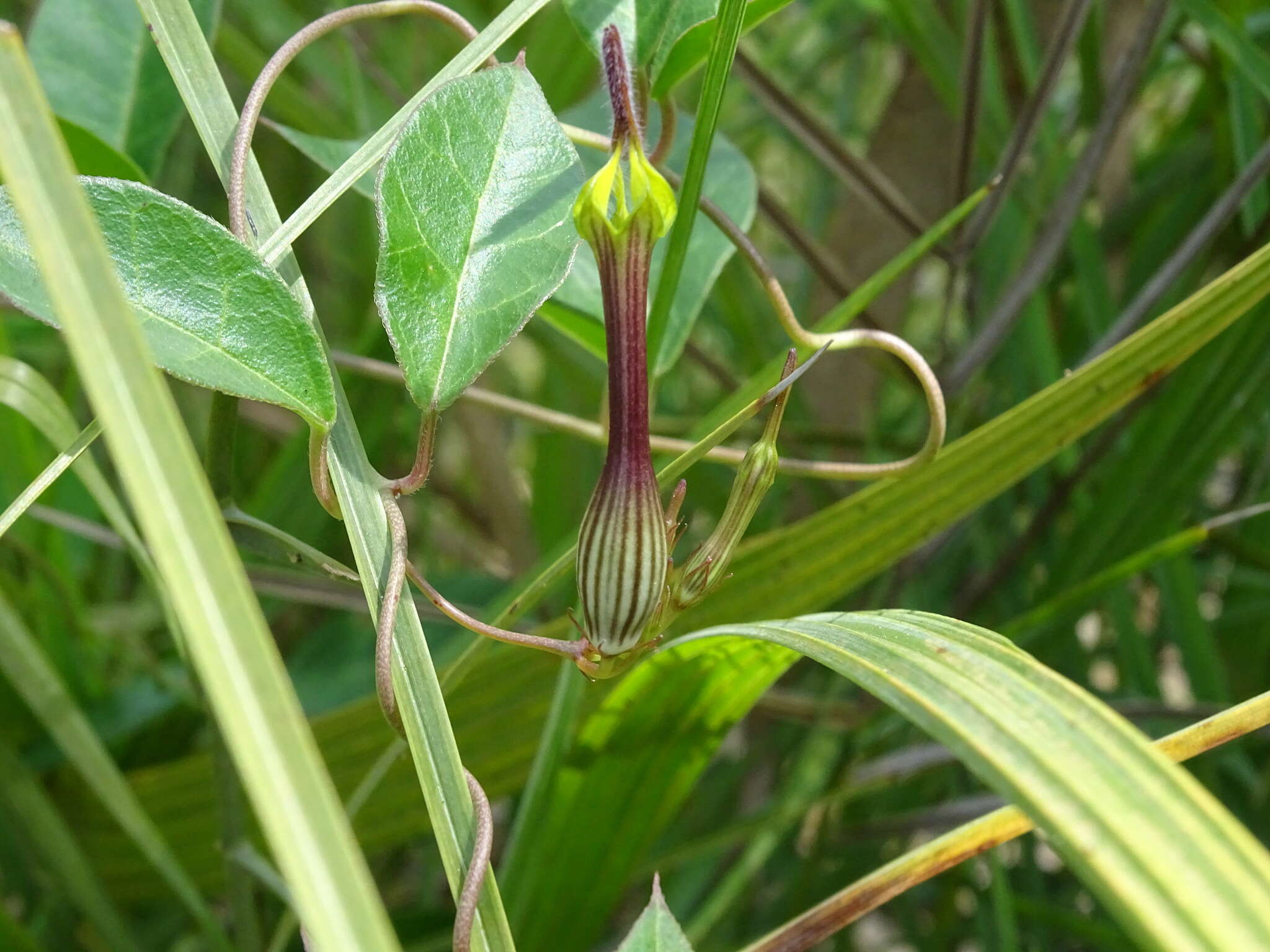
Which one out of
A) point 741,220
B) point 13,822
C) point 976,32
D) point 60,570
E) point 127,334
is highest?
point 976,32

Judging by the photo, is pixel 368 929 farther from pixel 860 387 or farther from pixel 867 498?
pixel 860 387

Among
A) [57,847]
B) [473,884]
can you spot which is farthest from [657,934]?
[57,847]

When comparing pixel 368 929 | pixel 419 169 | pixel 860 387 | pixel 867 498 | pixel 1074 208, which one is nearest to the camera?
pixel 368 929

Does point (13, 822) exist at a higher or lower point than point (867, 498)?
lower

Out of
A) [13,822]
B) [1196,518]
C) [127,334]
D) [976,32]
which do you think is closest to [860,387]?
[1196,518]

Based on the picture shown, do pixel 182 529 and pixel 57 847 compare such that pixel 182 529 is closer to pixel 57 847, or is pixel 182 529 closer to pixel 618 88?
pixel 618 88

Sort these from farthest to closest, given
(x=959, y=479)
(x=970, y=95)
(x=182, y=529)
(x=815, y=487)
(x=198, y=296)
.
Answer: (x=815, y=487) → (x=970, y=95) → (x=959, y=479) → (x=198, y=296) → (x=182, y=529)

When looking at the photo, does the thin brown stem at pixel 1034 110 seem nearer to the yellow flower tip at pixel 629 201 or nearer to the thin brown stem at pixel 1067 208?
the thin brown stem at pixel 1067 208
